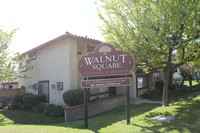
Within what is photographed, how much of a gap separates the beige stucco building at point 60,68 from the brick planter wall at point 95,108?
138 cm

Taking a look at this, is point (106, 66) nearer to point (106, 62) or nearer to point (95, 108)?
point (106, 62)

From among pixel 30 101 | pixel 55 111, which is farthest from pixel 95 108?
pixel 30 101

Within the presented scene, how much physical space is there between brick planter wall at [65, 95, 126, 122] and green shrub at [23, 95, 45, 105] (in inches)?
203

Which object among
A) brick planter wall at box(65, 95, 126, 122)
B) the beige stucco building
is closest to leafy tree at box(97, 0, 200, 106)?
the beige stucco building

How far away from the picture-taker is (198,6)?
7.31 m

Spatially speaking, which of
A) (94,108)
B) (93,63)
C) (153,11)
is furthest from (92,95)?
(153,11)

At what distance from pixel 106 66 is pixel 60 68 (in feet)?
19.3

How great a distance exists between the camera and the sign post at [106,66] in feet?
21.6

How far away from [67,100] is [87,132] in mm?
4502

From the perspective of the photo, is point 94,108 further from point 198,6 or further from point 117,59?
point 198,6

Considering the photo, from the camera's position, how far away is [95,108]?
10.2 metres

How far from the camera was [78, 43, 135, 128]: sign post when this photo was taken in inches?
260

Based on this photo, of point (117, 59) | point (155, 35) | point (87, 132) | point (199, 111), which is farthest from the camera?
point (155, 35)

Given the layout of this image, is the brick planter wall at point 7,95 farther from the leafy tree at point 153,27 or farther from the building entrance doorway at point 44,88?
the leafy tree at point 153,27
